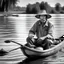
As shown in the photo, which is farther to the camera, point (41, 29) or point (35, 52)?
point (41, 29)

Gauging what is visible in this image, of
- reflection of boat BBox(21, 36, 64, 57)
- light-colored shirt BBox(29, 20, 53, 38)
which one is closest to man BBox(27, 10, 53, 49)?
light-colored shirt BBox(29, 20, 53, 38)

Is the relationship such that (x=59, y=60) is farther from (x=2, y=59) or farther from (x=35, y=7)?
(x=35, y=7)

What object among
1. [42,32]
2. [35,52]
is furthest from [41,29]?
[35,52]

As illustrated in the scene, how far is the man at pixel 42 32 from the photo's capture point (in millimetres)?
9352

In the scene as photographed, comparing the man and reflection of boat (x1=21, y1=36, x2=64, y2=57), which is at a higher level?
the man

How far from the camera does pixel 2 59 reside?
30.6 feet

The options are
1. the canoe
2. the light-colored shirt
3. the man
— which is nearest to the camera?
the canoe

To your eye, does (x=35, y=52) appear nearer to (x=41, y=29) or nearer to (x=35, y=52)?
(x=35, y=52)

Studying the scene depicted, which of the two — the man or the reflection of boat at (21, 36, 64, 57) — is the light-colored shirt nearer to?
the man

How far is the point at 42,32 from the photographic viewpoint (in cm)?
970

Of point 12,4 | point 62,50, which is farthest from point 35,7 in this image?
point 62,50

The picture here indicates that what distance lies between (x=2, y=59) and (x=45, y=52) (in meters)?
1.32

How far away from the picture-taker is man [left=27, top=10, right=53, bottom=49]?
9.35m

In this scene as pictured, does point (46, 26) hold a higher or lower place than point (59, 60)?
higher
